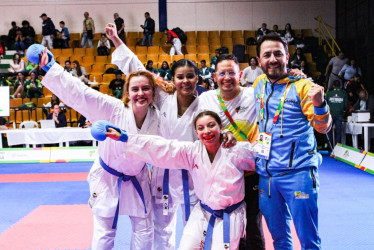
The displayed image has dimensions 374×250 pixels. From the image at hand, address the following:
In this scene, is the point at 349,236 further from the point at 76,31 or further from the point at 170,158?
the point at 76,31

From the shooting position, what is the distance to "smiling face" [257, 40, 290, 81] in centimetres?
269

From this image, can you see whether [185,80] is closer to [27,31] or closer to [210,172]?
[210,172]

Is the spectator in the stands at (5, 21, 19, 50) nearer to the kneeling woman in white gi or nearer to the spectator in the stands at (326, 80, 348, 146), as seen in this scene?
the spectator in the stands at (326, 80, 348, 146)

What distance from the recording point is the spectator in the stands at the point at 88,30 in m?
15.7

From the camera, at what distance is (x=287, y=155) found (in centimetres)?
261

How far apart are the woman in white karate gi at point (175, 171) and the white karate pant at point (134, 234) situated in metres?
0.16

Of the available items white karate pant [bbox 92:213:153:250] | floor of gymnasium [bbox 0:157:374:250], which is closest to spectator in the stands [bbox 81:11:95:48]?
floor of gymnasium [bbox 0:157:374:250]

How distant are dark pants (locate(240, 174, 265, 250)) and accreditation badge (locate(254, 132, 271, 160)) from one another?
0.29 m

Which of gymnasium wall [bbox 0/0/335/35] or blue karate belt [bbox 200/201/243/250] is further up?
gymnasium wall [bbox 0/0/335/35]

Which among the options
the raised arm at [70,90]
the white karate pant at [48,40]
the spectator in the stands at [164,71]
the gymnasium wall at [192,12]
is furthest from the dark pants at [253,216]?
the gymnasium wall at [192,12]

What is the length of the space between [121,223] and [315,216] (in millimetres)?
2769

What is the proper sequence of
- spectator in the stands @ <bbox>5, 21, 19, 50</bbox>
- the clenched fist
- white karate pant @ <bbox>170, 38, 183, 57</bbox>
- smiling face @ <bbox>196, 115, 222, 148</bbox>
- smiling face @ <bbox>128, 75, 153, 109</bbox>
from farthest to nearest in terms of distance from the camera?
spectator in the stands @ <bbox>5, 21, 19, 50</bbox>
white karate pant @ <bbox>170, 38, 183, 57</bbox>
smiling face @ <bbox>128, 75, 153, 109</bbox>
smiling face @ <bbox>196, 115, 222, 148</bbox>
the clenched fist

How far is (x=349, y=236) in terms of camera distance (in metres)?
4.05

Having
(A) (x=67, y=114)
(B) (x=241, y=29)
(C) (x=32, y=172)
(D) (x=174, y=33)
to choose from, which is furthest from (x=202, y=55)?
(C) (x=32, y=172)
